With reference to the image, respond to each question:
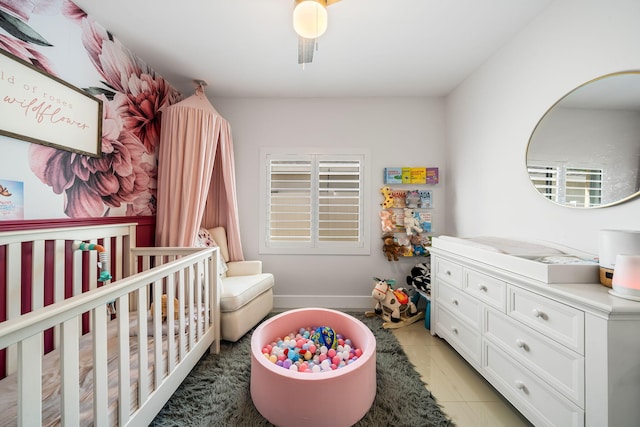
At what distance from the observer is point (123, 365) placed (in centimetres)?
98

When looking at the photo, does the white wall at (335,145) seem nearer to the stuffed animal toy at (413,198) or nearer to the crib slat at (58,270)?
the stuffed animal toy at (413,198)

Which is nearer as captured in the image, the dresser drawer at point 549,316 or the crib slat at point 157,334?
the dresser drawer at point 549,316

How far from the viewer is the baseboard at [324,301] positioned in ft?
8.86

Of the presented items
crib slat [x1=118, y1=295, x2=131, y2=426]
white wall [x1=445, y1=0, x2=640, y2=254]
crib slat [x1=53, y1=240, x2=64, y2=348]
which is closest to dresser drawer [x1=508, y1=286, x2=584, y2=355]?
white wall [x1=445, y1=0, x2=640, y2=254]

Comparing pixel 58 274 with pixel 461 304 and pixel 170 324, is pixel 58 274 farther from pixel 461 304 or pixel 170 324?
pixel 461 304

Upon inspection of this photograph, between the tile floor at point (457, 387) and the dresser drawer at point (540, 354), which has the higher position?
the dresser drawer at point (540, 354)

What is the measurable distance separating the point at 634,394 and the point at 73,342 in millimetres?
1923

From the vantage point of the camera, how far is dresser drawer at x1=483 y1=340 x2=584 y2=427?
3.34 ft

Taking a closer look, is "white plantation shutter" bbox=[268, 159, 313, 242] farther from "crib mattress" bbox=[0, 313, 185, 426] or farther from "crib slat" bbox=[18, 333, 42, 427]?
"crib slat" bbox=[18, 333, 42, 427]

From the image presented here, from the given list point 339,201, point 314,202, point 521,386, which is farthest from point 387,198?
point 521,386

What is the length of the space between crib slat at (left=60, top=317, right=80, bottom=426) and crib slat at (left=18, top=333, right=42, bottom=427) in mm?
67

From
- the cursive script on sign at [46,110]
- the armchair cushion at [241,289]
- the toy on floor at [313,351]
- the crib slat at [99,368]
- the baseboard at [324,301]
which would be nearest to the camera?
the crib slat at [99,368]

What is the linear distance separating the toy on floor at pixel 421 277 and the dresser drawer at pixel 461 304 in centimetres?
37

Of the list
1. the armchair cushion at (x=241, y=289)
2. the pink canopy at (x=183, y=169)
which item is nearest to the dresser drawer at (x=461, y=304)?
the armchair cushion at (x=241, y=289)
